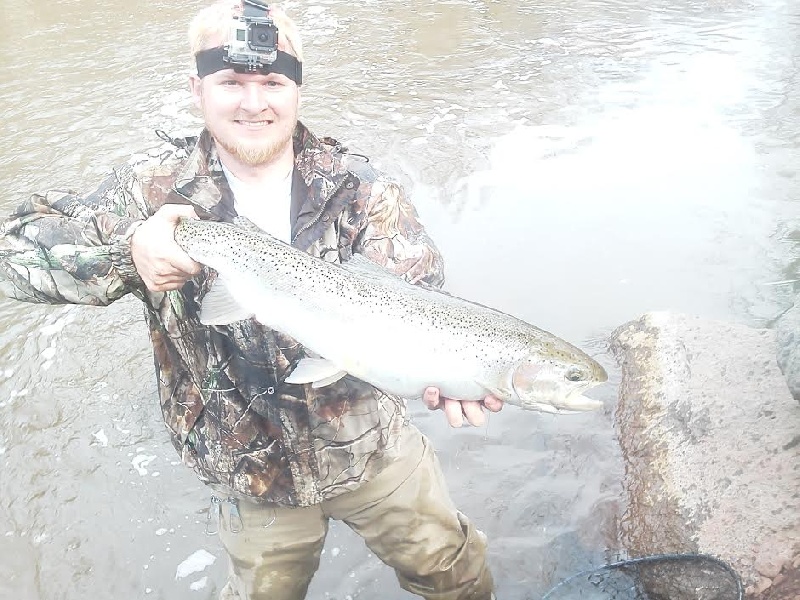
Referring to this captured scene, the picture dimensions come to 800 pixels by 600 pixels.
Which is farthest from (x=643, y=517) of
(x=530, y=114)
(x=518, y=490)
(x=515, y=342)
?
(x=530, y=114)

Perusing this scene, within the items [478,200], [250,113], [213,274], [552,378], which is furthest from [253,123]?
[478,200]

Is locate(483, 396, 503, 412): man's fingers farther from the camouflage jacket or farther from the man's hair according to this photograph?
the man's hair

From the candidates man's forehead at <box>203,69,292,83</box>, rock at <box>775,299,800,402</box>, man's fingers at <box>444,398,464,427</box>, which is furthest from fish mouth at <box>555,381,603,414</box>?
man's forehead at <box>203,69,292,83</box>

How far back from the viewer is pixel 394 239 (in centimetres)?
327

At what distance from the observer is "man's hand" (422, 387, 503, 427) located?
289 cm

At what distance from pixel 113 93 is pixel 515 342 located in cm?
1147

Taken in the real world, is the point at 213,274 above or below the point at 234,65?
below

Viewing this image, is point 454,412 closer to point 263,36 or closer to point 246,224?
point 246,224

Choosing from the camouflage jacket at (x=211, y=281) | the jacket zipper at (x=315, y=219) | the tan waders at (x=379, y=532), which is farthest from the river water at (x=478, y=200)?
the jacket zipper at (x=315, y=219)

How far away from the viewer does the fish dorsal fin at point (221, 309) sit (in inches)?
116

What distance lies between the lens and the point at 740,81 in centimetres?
1163

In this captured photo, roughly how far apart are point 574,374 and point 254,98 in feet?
6.01

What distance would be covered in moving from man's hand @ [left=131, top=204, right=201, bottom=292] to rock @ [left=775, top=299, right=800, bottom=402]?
310cm

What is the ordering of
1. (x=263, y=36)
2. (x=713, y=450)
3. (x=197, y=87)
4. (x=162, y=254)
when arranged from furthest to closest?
(x=713, y=450) < (x=197, y=87) < (x=263, y=36) < (x=162, y=254)
